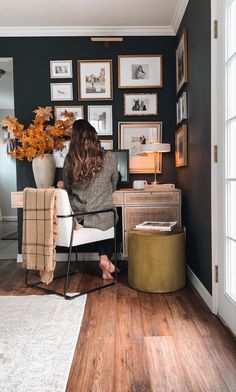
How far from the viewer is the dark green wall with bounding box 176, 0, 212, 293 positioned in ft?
7.71

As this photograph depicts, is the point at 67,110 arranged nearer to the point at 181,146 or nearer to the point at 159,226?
the point at 181,146

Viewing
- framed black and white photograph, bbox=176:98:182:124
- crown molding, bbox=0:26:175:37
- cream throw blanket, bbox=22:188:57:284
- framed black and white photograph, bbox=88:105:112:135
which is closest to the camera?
cream throw blanket, bbox=22:188:57:284

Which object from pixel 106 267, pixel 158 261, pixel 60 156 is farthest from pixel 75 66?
pixel 158 261

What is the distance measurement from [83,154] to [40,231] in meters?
0.69

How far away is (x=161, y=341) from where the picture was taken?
1.87m

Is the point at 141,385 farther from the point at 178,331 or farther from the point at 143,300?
the point at 143,300

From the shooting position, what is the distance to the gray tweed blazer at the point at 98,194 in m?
2.86

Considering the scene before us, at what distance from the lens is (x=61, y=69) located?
3.80 meters

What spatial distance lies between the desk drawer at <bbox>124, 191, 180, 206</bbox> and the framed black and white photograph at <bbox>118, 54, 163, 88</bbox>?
1.23 metres

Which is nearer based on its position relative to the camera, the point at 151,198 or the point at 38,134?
the point at 151,198

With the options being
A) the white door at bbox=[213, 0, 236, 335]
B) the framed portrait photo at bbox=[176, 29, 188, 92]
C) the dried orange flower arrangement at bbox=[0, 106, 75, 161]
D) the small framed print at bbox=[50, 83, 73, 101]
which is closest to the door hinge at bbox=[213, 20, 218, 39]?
the white door at bbox=[213, 0, 236, 335]

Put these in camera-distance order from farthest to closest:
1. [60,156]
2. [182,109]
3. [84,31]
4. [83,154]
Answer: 1. [60,156]
2. [84,31]
3. [182,109]
4. [83,154]

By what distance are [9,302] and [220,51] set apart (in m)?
2.14

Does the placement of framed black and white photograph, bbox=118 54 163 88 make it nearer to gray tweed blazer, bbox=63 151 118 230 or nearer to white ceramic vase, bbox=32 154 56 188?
white ceramic vase, bbox=32 154 56 188
